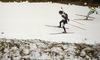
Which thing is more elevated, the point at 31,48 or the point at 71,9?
the point at 71,9

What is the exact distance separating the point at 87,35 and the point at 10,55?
4737 millimetres

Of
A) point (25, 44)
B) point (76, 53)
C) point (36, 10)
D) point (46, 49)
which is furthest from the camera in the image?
point (36, 10)

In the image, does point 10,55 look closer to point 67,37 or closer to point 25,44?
point 25,44

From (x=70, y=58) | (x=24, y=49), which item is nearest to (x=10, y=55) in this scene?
(x=24, y=49)

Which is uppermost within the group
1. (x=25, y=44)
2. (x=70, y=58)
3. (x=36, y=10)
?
(x=36, y=10)

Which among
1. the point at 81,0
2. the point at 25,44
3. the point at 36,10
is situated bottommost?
the point at 25,44

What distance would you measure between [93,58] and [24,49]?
2.94 meters

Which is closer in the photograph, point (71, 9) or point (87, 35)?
point (87, 35)

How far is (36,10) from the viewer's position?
1166cm

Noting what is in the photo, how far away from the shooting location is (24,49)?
12.8ft

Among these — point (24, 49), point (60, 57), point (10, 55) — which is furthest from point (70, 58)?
point (10, 55)

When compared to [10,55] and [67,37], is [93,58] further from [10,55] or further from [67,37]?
[10,55]

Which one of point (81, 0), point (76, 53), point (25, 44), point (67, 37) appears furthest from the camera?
point (81, 0)

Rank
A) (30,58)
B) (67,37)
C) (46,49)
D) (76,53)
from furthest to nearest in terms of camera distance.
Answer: (67,37), (46,49), (76,53), (30,58)
